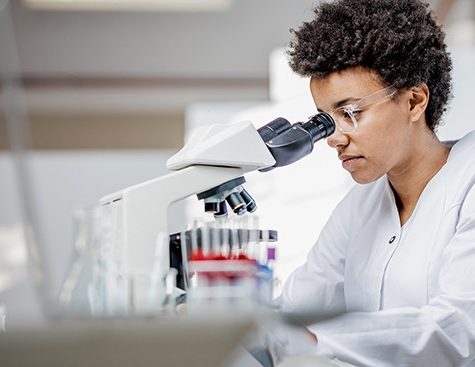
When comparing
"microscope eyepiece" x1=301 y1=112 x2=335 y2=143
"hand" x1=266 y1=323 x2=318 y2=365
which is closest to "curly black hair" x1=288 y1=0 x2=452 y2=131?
"microscope eyepiece" x1=301 y1=112 x2=335 y2=143

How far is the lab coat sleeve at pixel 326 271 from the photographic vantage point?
5.82 feet

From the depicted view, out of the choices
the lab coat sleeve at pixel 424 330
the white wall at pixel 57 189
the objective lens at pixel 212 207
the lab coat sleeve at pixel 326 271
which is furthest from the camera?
the white wall at pixel 57 189

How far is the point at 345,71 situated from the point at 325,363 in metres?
Result: 0.72

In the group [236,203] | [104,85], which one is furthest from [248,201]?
[104,85]

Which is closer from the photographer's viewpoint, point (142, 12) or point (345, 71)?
point (345, 71)

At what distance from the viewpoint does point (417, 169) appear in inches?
65.2

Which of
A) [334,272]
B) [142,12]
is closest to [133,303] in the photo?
[334,272]

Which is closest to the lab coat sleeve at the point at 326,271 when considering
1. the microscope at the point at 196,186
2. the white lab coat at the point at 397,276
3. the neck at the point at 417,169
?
the white lab coat at the point at 397,276

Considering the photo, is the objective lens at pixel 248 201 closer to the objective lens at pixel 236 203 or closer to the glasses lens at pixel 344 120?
the objective lens at pixel 236 203

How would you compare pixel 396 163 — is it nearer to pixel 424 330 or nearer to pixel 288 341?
pixel 424 330

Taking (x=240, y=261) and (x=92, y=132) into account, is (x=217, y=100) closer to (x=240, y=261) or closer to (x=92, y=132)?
(x=92, y=132)

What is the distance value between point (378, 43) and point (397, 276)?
48 centimetres

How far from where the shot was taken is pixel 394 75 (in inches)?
61.7

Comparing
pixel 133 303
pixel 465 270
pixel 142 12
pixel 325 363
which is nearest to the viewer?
pixel 325 363
